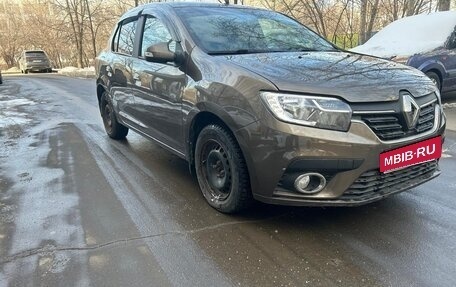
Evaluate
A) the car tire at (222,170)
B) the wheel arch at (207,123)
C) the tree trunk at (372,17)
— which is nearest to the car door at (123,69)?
the wheel arch at (207,123)

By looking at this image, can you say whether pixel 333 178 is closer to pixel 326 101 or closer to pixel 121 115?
pixel 326 101

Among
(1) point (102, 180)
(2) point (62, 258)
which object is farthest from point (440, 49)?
(2) point (62, 258)

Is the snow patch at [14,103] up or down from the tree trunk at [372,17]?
down

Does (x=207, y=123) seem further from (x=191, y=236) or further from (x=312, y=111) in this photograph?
(x=312, y=111)

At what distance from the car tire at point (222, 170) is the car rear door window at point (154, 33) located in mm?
1134

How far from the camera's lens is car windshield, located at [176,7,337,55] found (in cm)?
361

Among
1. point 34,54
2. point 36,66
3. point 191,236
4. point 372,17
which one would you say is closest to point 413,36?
point 372,17

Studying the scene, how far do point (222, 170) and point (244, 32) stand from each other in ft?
4.44

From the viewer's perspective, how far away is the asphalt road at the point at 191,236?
258 centimetres

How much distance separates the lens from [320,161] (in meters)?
2.69

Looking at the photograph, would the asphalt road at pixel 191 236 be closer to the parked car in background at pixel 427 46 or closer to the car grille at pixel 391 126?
the car grille at pixel 391 126

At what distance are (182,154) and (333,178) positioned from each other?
1.57 meters

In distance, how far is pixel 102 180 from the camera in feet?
14.4

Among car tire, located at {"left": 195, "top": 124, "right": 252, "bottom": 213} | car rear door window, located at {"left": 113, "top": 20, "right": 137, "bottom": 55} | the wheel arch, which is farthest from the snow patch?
car tire, located at {"left": 195, "top": 124, "right": 252, "bottom": 213}
